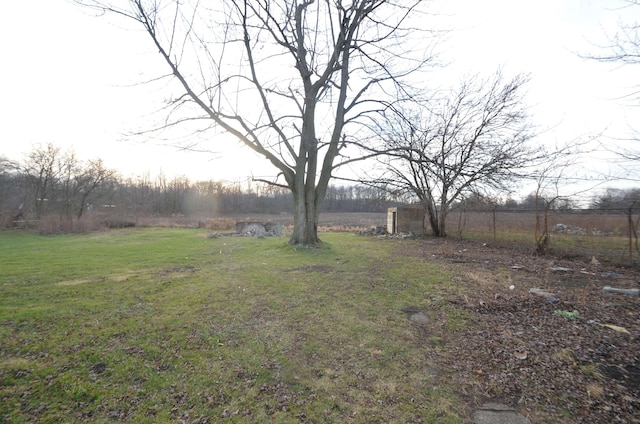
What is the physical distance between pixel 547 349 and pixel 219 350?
138 inches

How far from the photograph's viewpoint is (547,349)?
2.98 meters

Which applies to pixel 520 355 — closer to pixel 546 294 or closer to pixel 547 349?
pixel 547 349

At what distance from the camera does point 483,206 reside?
470 inches

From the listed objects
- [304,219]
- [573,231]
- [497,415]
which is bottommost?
[497,415]

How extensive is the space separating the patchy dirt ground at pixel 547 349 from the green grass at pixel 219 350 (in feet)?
0.98

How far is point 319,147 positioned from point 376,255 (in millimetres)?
4095

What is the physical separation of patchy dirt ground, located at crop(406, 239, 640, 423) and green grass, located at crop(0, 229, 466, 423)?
0.30 metres

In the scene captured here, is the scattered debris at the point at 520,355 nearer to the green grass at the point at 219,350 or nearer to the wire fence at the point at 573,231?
the green grass at the point at 219,350

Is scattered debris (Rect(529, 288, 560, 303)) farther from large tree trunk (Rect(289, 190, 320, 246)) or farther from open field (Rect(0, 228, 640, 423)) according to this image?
large tree trunk (Rect(289, 190, 320, 246))

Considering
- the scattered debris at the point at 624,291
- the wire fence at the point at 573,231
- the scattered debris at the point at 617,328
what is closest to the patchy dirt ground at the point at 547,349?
the scattered debris at the point at 617,328

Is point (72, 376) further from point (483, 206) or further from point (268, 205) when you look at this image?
point (268, 205)

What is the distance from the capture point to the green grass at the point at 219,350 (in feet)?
7.11

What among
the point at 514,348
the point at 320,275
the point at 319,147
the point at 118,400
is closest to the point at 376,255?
the point at 320,275

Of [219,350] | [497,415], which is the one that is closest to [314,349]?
[219,350]
